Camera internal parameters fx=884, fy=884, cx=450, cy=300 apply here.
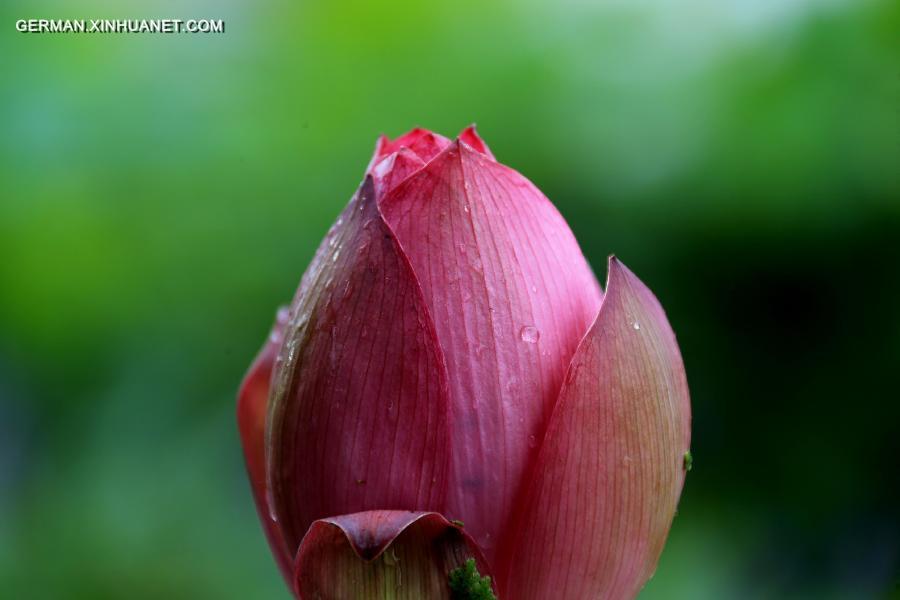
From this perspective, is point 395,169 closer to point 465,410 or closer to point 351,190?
point 465,410

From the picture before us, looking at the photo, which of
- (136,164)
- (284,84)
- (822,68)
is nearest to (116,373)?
(136,164)

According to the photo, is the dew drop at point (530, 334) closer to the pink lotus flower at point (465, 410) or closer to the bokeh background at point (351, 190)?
the pink lotus flower at point (465, 410)

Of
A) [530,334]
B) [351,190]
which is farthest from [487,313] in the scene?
[351,190]

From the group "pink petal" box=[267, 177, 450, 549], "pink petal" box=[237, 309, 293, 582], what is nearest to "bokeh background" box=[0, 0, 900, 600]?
"pink petal" box=[237, 309, 293, 582]

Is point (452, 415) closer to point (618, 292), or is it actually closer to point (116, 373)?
point (618, 292)

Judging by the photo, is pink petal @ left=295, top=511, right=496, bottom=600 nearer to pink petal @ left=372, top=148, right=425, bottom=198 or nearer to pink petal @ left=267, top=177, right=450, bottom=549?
pink petal @ left=267, top=177, right=450, bottom=549

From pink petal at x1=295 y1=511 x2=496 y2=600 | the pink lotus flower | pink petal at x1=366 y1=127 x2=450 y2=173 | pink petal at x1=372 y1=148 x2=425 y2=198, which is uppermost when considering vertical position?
pink petal at x1=366 y1=127 x2=450 y2=173
